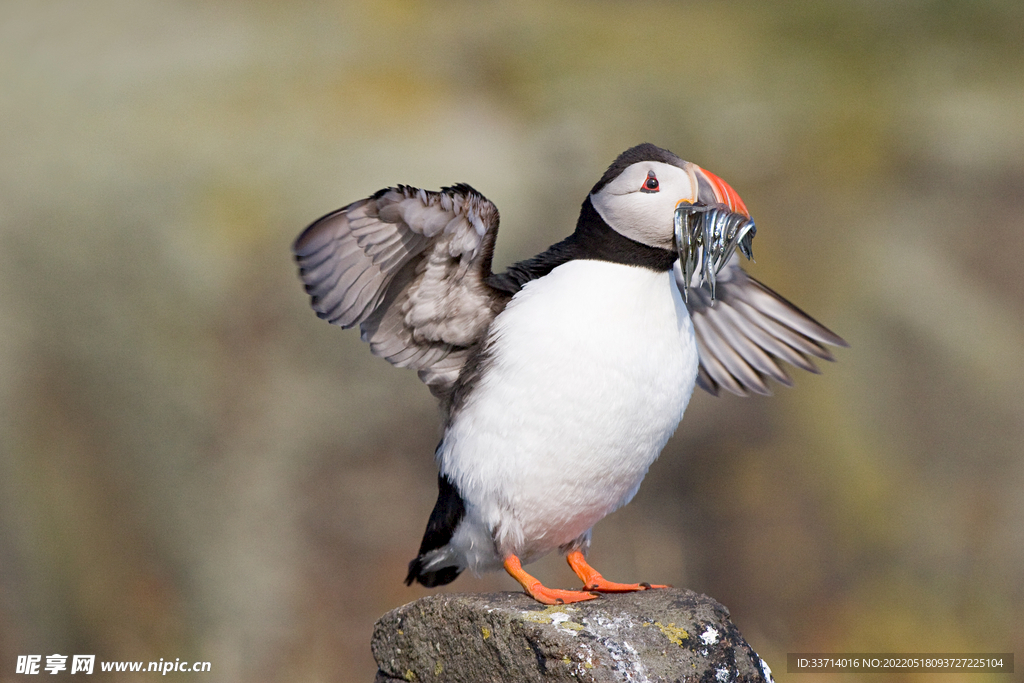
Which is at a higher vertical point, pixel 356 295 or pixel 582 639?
pixel 356 295

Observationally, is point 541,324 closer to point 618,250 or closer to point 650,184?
point 618,250

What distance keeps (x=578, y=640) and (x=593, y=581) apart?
51 centimetres

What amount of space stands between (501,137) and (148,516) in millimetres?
3431

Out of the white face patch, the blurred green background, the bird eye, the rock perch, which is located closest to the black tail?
Result: the rock perch

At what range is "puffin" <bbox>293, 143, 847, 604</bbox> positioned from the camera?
2992 millimetres

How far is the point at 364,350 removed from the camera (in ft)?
19.2

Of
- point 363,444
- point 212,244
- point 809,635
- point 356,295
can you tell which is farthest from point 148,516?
point 809,635

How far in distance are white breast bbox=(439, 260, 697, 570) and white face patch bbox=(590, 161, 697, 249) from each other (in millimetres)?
132

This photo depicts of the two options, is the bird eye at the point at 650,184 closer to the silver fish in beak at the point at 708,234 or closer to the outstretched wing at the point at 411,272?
the silver fish in beak at the point at 708,234

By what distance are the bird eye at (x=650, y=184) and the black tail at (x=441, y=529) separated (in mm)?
1243

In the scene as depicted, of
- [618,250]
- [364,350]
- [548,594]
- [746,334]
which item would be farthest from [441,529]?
[364,350]

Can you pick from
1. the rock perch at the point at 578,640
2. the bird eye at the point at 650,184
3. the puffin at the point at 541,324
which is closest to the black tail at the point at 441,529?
the puffin at the point at 541,324

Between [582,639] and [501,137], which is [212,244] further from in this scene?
[582,639]

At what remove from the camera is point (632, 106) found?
6.98 m
